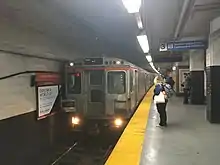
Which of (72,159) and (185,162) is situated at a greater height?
(185,162)

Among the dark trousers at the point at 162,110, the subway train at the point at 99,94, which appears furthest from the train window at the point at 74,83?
the dark trousers at the point at 162,110

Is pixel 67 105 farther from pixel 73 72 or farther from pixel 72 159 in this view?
pixel 72 159

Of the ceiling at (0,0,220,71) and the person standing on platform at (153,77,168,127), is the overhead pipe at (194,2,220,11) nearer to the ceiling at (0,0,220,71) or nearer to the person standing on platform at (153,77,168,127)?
the ceiling at (0,0,220,71)

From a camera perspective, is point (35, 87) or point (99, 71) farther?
point (99, 71)

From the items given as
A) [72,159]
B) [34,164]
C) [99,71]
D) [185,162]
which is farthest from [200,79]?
[185,162]

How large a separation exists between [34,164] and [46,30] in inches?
169

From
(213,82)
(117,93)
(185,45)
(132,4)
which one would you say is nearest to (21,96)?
(117,93)

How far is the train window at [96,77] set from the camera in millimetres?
11009

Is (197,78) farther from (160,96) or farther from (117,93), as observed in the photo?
(160,96)

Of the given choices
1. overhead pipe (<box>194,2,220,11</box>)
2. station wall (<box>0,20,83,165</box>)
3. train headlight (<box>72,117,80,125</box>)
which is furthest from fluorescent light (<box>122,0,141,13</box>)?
train headlight (<box>72,117,80,125</box>)

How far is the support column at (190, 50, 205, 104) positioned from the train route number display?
783cm

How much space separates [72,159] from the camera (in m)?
10.7

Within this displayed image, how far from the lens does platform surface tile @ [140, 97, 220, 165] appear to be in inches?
205

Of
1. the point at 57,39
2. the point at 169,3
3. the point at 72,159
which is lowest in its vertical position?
the point at 72,159
